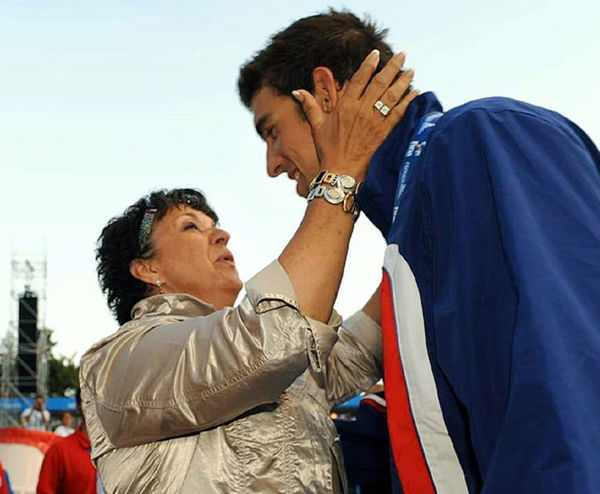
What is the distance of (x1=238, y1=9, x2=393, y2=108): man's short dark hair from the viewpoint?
7.17ft

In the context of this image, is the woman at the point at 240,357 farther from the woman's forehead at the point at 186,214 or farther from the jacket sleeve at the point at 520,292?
the jacket sleeve at the point at 520,292

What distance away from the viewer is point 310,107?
2.13 metres

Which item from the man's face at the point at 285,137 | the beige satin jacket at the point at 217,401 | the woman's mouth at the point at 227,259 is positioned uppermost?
the man's face at the point at 285,137

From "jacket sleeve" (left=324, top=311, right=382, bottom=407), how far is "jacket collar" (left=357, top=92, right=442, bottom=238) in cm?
142

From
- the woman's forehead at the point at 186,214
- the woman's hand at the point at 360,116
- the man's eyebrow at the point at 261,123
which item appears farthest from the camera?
the woman's forehead at the point at 186,214

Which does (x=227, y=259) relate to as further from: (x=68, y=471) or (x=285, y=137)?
(x=68, y=471)

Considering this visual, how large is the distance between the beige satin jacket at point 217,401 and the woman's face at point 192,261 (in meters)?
0.35

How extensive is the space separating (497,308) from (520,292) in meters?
0.05

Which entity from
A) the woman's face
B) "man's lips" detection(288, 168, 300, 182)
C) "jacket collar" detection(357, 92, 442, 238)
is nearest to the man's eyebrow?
"man's lips" detection(288, 168, 300, 182)

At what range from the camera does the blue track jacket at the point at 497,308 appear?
3.81ft

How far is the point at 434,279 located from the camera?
1433mm

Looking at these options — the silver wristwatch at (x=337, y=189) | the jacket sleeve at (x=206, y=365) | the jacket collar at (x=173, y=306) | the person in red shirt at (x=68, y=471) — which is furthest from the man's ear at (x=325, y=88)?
the person in red shirt at (x=68, y=471)

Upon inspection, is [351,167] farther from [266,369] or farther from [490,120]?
[490,120]

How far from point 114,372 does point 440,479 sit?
4.32 feet
